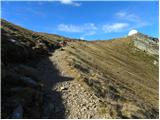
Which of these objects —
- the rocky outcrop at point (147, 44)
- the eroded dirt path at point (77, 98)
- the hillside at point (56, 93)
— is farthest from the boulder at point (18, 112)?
the rocky outcrop at point (147, 44)

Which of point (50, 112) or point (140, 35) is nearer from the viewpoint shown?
point (50, 112)

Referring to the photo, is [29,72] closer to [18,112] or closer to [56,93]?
[56,93]

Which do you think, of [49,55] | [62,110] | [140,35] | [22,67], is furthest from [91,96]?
[140,35]

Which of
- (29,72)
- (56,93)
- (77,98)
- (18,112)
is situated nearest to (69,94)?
(77,98)

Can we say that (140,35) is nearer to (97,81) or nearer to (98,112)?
(97,81)

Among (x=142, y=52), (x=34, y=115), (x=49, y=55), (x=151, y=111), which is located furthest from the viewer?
(x=142, y=52)

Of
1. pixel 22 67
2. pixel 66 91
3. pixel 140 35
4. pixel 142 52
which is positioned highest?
pixel 140 35

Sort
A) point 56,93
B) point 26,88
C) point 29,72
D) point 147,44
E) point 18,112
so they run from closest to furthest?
1. point 18,112
2. point 26,88
3. point 56,93
4. point 29,72
5. point 147,44

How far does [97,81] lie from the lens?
34125 millimetres

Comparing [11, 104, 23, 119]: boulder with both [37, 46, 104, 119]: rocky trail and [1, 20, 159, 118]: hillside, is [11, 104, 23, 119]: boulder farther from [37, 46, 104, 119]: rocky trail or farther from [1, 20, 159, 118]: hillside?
[37, 46, 104, 119]: rocky trail

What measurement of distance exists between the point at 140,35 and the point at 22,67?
80.3 meters

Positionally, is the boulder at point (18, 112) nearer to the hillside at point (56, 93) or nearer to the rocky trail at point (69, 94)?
the hillside at point (56, 93)

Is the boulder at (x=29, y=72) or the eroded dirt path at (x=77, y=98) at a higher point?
the boulder at (x=29, y=72)

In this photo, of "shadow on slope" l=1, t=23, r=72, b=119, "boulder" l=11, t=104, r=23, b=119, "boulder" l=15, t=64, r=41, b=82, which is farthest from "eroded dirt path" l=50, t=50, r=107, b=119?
"boulder" l=11, t=104, r=23, b=119
